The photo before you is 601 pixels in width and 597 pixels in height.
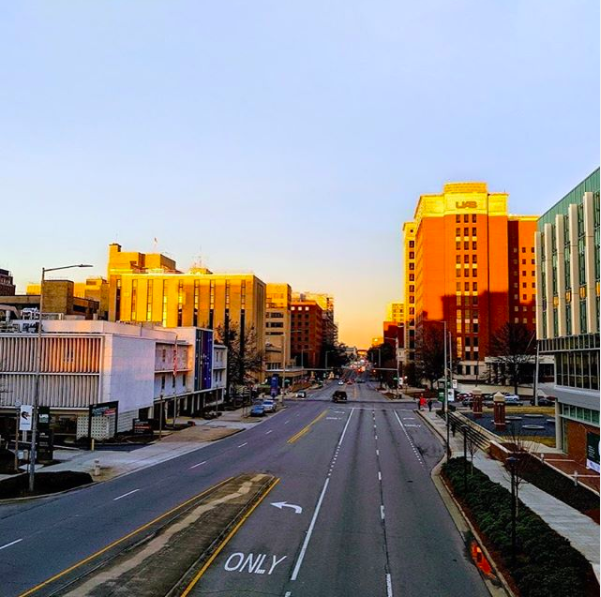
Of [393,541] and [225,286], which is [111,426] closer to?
[393,541]

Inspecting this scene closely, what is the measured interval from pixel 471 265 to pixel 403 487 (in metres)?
111

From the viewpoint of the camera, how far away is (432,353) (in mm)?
110312

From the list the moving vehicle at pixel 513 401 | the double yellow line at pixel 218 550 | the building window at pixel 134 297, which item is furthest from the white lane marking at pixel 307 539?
the building window at pixel 134 297

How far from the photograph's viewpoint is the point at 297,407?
84.2 m

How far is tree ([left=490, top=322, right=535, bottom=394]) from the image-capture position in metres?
93.1

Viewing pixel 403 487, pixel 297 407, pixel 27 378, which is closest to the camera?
pixel 403 487

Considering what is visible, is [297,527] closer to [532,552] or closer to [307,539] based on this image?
[307,539]

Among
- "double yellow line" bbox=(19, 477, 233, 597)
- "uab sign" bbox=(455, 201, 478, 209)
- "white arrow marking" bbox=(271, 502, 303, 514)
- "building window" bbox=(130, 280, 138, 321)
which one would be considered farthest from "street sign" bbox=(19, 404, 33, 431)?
"uab sign" bbox=(455, 201, 478, 209)

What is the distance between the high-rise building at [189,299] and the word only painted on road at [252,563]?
114909 mm

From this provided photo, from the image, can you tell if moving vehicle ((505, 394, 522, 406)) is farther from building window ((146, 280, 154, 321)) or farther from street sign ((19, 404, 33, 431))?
building window ((146, 280, 154, 321))

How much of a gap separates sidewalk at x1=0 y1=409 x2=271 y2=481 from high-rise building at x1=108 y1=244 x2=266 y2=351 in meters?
78.5

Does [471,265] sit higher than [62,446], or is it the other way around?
[471,265]

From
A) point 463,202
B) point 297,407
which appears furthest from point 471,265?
point 297,407

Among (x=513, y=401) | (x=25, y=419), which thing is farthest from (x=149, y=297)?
(x=25, y=419)
